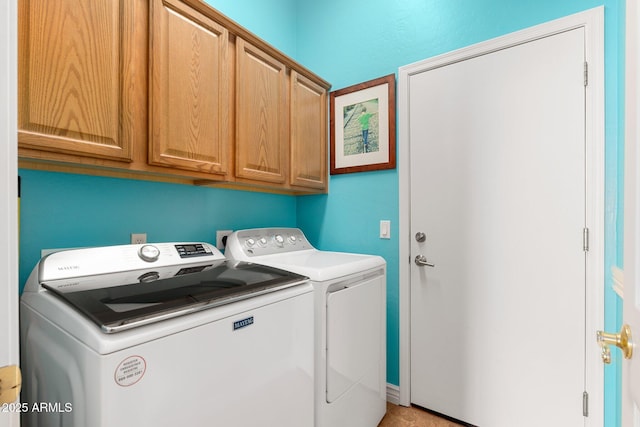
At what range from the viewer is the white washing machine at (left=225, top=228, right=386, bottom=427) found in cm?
135

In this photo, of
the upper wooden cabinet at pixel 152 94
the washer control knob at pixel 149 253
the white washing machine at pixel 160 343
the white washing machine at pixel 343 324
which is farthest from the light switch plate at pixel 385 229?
the washer control knob at pixel 149 253

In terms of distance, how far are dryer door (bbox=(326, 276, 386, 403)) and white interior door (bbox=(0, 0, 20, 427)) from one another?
1042 millimetres

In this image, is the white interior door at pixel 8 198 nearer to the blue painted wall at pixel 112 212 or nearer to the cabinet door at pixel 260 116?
the blue painted wall at pixel 112 212

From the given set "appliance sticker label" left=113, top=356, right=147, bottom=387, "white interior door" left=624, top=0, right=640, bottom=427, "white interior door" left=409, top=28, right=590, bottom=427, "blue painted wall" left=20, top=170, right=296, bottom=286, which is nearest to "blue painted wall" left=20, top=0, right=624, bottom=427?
"blue painted wall" left=20, top=170, right=296, bottom=286

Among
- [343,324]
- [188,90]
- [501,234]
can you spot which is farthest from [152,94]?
[501,234]

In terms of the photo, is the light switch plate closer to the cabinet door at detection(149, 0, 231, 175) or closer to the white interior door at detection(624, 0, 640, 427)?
the cabinet door at detection(149, 0, 231, 175)

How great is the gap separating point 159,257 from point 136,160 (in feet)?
1.39

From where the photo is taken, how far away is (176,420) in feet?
2.64

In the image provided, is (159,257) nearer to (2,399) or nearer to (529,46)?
(2,399)

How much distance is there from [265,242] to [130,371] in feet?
3.82

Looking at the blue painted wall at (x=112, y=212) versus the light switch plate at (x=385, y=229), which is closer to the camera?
the blue painted wall at (x=112, y=212)

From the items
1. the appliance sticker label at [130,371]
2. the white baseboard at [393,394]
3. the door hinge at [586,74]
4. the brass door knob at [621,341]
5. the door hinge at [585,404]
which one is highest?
the door hinge at [586,74]

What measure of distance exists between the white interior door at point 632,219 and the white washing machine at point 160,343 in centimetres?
92

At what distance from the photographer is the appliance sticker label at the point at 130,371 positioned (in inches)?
27.9
